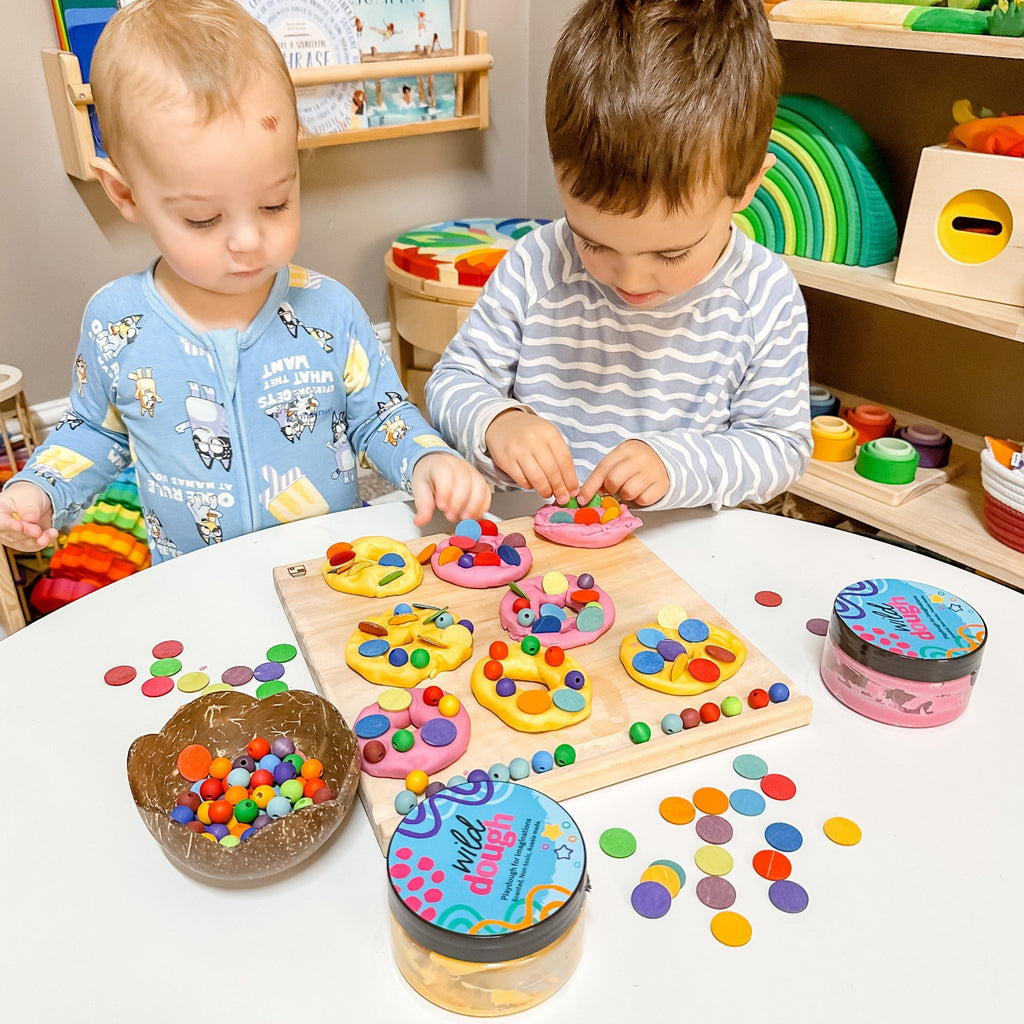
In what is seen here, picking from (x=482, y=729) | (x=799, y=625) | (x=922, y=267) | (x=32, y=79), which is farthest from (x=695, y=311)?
(x=32, y=79)

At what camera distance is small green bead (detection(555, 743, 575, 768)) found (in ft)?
1.94

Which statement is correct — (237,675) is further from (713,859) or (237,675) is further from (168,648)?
(713,859)

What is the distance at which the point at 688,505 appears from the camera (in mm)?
899

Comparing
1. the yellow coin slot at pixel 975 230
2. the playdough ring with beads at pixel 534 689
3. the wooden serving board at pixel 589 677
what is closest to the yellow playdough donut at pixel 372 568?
the wooden serving board at pixel 589 677

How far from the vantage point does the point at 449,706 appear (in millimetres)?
620

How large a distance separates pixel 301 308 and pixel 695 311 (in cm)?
41

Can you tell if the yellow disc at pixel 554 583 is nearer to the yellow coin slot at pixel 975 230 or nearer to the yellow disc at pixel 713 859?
the yellow disc at pixel 713 859

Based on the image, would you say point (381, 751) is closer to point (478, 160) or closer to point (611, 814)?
point (611, 814)

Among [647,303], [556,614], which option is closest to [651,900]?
[556,614]

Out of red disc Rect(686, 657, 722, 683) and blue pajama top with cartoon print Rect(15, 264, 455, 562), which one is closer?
red disc Rect(686, 657, 722, 683)

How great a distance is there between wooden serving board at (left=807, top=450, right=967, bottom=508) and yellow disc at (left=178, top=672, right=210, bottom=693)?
3.88 feet

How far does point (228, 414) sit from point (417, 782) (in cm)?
52

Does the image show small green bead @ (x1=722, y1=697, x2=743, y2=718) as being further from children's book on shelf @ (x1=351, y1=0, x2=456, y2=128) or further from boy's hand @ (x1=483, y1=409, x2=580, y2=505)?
children's book on shelf @ (x1=351, y1=0, x2=456, y2=128)

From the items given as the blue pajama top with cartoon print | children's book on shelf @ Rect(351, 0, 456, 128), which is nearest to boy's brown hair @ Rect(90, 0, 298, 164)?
the blue pajama top with cartoon print
